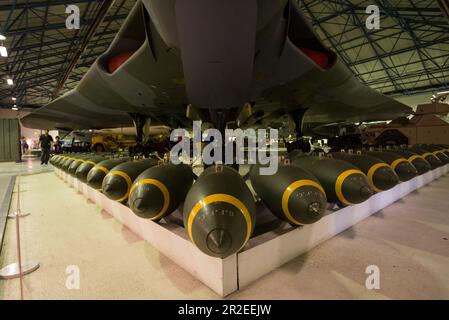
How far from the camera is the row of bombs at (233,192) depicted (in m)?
1.03

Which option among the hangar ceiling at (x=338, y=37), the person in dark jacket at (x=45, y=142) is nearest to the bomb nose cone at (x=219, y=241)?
the hangar ceiling at (x=338, y=37)

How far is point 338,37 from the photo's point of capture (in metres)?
15.5

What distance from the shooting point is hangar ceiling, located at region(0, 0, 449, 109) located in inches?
368

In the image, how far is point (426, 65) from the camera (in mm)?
16562

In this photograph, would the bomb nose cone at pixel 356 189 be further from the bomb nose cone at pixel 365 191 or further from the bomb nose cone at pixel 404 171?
the bomb nose cone at pixel 404 171

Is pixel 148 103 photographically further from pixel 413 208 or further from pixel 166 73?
pixel 413 208

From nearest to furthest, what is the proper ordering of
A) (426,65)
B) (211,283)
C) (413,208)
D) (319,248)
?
1. (211,283)
2. (319,248)
3. (413,208)
4. (426,65)

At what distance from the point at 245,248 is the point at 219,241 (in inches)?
14.9

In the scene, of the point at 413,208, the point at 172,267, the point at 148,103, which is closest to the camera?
the point at 172,267

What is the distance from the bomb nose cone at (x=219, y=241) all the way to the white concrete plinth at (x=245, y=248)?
0.20m

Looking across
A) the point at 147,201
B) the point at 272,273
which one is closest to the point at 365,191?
the point at 272,273

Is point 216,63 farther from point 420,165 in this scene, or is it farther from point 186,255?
point 420,165
